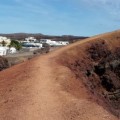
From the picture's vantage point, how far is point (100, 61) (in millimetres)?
43406

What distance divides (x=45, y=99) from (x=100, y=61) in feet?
82.9

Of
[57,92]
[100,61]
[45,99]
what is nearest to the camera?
[45,99]

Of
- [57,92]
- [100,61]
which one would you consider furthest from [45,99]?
[100,61]

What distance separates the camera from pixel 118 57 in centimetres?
4453

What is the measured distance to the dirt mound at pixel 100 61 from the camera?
1517 inches

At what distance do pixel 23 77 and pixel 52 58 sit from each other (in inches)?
454

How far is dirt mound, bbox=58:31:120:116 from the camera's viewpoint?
3853 centimetres

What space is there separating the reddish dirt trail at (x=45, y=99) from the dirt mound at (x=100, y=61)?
1184 cm

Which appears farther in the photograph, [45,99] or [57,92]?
[57,92]

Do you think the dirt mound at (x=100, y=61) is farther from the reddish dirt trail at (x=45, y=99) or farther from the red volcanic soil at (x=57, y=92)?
the reddish dirt trail at (x=45, y=99)

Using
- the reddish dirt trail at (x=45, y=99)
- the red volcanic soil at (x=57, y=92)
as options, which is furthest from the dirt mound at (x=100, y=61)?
the reddish dirt trail at (x=45, y=99)

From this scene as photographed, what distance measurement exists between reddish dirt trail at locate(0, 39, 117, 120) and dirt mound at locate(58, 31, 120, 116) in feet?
38.9

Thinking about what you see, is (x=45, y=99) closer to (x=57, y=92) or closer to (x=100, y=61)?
(x=57, y=92)

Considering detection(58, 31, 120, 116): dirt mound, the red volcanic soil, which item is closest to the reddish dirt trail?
the red volcanic soil
